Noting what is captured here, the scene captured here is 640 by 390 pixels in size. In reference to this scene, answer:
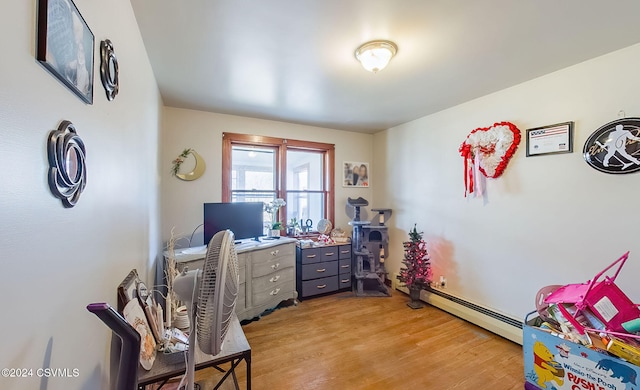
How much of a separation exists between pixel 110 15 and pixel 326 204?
3.43 metres

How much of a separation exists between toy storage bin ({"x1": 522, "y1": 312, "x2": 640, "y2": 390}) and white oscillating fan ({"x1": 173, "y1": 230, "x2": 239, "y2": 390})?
2.13 metres

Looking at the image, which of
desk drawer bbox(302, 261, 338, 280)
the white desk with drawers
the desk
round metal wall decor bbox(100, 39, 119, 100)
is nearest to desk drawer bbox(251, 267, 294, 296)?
the white desk with drawers

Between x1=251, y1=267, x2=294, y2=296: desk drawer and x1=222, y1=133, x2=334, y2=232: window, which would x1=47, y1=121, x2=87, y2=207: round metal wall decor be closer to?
x1=251, y1=267, x2=294, y2=296: desk drawer

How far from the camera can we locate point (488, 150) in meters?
2.78

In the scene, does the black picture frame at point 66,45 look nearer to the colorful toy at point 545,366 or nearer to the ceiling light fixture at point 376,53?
the ceiling light fixture at point 376,53

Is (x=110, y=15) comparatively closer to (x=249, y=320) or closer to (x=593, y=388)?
(x=249, y=320)

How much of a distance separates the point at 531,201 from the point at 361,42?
2125 mm

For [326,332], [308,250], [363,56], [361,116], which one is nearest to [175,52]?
[363,56]

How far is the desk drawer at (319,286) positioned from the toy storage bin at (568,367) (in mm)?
2258

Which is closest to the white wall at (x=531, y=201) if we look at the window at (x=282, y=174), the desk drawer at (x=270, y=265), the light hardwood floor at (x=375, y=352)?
the light hardwood floor at (x=375, y=352)

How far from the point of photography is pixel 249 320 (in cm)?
295

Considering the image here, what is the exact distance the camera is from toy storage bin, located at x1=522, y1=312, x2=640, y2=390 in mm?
1500

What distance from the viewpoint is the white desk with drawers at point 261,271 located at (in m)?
2.82

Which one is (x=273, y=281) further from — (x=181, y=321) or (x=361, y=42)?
(x=361, y=42)
